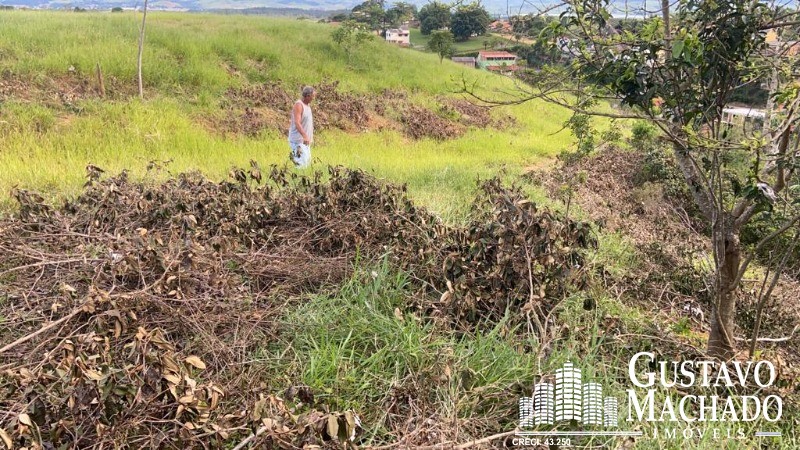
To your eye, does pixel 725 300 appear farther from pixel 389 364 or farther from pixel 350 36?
pixel 350 36

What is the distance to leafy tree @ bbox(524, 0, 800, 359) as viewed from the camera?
246cm

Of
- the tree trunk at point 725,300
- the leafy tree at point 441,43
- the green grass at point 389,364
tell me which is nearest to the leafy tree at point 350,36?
the leafy tree at point 441,43

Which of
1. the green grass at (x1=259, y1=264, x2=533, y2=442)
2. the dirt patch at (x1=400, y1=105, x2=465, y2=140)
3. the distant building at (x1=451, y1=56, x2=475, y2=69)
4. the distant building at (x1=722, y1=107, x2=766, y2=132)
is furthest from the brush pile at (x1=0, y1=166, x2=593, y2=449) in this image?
A: the distant building at (x1=451, y1=56, x2=475, y2=69)

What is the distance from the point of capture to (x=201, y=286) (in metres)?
3.06

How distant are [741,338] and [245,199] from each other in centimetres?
365

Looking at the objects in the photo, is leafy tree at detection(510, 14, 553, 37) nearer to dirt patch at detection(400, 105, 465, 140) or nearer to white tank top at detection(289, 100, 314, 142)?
white tank top at detection(289, 100, 314, 142)

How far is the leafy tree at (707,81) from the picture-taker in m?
2.46

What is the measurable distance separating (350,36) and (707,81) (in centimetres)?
1513

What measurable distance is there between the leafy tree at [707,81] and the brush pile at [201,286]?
0.80 m

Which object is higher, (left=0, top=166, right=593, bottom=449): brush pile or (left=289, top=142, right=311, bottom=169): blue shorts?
(left=289, top=142, right=311, bottom=169): blue shorts

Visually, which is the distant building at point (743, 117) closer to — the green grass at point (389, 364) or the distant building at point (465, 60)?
the green grass at point (389, 364)

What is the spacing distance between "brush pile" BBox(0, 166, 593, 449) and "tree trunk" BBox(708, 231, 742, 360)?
77 centimetres

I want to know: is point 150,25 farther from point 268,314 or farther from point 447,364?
point 447,364

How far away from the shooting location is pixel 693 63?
232 cm
